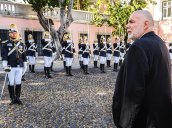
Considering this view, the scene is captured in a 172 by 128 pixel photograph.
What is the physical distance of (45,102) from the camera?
30.3 feet

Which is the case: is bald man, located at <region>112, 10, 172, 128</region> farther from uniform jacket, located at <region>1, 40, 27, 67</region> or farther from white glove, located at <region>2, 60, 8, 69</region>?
uniform jacket, located at <region>1, 40, 27, 67</region>

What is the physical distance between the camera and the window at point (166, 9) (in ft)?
117

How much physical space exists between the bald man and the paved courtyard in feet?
11.9

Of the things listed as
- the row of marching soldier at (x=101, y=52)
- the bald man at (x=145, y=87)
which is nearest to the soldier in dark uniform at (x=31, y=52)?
the row of marching soldier at (x=101, y=52)

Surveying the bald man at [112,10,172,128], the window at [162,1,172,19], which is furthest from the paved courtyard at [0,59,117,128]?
the window at [162,1,172,19]

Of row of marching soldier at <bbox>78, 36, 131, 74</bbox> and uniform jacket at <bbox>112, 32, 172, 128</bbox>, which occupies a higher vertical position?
uniform jacket at <bbox>112, 32, 172, 128</bbox>

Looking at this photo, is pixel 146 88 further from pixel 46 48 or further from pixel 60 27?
pixel 60 27

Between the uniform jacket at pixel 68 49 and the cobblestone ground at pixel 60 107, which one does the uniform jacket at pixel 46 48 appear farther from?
the cobblestone ground at pixel 60 107

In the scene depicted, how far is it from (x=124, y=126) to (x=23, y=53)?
6.90 metres

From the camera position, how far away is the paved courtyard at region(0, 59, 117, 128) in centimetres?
691

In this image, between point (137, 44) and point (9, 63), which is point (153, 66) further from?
point (9, 63)

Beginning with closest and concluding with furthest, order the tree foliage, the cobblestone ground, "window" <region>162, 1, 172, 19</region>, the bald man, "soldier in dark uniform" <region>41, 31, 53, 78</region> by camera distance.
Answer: the bald man → the cobblestone ground → "soldier in dark uniform" <region>41, 31, 53, 78</region> → the tree foliage → "window" <region>162, 1, 172, 19</region>

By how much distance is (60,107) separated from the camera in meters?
8.54

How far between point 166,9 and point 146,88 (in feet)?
114
